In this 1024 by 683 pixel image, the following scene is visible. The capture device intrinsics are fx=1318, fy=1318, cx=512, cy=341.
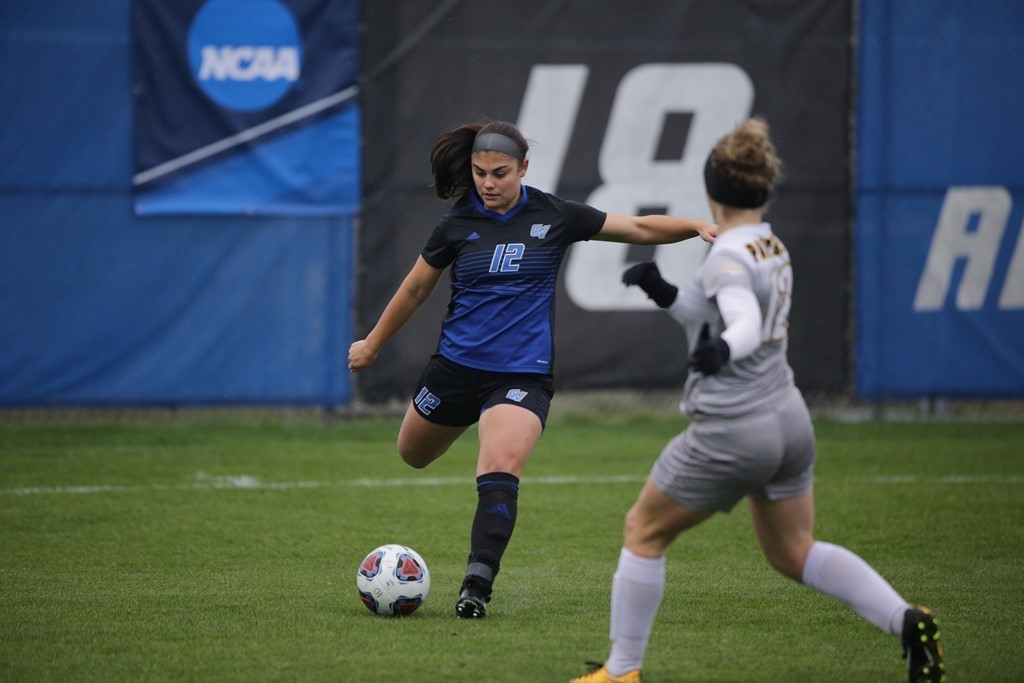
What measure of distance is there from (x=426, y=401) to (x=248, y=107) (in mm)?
6587

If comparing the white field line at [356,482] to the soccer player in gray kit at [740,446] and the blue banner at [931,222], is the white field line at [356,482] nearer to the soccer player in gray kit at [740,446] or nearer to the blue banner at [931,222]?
the blue banner at [931,222]

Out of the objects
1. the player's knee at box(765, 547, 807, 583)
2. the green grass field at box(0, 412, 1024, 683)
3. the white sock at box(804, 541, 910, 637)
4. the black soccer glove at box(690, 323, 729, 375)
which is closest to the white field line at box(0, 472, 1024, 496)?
the green grass field at box(0, 412, 1024, 683)

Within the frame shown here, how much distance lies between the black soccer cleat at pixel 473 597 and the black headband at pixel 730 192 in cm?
202

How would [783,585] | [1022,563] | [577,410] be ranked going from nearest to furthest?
[783,585], [1022,563], [577,410]

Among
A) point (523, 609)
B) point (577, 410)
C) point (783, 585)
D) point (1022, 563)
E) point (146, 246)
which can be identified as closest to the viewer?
Answer: point (523, 609)

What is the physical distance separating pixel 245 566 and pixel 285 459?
3801mm

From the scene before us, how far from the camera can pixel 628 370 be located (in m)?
12.2

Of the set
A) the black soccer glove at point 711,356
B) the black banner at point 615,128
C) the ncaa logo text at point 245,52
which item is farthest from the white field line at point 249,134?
the black soccer glove at point 711,356

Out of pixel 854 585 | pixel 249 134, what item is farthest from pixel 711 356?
pixel 249 134

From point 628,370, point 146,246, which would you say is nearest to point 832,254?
point 628,370

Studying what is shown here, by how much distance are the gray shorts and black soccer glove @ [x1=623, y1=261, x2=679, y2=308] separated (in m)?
0.42

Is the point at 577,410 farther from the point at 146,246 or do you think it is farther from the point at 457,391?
the point at 457,391

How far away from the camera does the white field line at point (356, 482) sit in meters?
9.06

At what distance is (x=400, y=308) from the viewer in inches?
234
